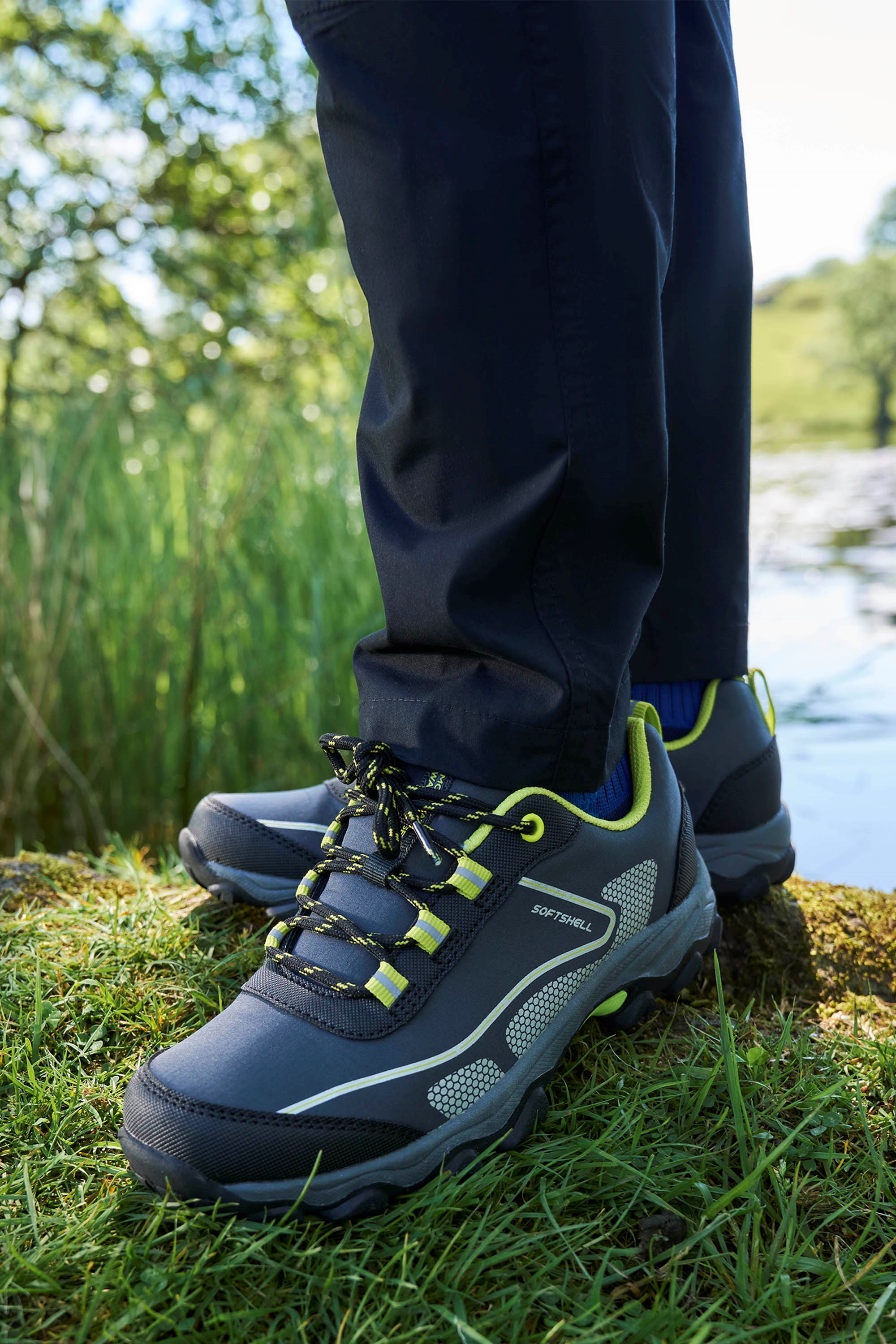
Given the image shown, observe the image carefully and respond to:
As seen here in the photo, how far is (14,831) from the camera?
2.47 m

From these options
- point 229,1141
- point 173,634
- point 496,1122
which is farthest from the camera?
point 173,634

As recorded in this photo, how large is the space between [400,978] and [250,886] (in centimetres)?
41

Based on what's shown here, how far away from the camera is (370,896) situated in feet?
2.89

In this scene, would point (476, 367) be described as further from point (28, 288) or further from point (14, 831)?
point (28, 288)

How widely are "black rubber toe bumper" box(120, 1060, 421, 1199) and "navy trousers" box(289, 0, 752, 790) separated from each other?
0.32 m

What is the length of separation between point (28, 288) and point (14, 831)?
2.86 m

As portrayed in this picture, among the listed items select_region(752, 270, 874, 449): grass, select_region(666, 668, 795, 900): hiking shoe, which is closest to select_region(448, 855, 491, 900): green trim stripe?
select_region(666, 668, 795, 900): hiking shoe

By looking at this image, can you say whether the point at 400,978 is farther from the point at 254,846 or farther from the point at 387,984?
the point at 254,846

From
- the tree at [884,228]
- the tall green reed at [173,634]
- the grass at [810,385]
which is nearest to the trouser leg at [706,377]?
the tall green reed at [173,634]

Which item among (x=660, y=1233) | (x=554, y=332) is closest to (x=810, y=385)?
(x=554, y=332)

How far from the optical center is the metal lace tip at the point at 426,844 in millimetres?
873

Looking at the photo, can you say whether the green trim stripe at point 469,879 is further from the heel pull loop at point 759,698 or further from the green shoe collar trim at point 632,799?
the heel pull loop at point 759,698

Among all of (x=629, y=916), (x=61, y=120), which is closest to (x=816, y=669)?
(x=629, y=916)

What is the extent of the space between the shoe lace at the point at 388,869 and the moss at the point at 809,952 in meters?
0.50
